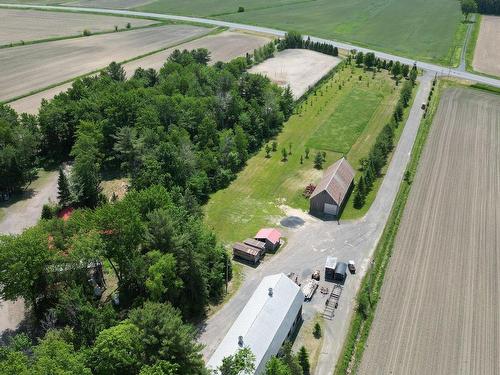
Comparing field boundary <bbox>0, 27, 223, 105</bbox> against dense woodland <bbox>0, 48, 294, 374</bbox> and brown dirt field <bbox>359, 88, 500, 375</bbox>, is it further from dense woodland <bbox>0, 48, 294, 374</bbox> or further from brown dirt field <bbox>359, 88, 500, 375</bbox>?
brown dirt field <bbox>359, 88, 500, 375</bbox>

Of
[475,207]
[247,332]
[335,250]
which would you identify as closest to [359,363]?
[247,332]

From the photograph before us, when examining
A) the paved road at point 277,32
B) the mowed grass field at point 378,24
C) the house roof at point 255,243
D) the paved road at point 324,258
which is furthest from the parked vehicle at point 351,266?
the mowed grass field at point 378,24

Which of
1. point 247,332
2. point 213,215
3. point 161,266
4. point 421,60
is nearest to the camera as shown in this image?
point 247,332

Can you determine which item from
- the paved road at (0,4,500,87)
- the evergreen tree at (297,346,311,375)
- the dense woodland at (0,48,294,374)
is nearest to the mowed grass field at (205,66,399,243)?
the dense woodland at (0,48,294,374)

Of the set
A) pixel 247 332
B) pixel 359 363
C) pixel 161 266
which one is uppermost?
pixel 161 266

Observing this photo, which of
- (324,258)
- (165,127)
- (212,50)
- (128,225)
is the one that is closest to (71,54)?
(212,50)

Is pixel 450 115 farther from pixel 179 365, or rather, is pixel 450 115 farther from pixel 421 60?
pixel 179 365

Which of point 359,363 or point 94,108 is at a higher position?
point 94,108
